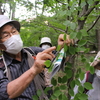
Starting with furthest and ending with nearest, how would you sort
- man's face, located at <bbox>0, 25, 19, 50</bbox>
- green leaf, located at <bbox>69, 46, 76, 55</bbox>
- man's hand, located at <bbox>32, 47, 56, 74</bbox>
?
man's face, located at <bbox>0, 25, 19, 50</bbox> → man's hand, located at <bbox>32, 47, 56, 74</bbox> → green leaf, located at <bbox>69, 46, 76, 55</bbox>

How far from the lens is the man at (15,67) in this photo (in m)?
1.19

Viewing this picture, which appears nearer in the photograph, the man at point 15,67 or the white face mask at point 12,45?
the man at point 15,67

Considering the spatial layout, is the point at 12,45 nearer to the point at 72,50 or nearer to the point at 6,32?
the point at 6,32

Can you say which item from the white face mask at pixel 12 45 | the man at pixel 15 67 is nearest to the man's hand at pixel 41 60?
the man at pixel 15 67

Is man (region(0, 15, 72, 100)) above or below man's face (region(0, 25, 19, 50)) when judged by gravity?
below

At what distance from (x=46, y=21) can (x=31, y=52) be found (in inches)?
85.2

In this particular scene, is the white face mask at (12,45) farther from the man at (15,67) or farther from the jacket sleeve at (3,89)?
the jacket sleeve at (3,89)

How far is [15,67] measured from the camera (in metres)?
1.61

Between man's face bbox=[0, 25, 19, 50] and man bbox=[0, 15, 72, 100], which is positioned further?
man's face bbox=[0, 25, 19, 50]

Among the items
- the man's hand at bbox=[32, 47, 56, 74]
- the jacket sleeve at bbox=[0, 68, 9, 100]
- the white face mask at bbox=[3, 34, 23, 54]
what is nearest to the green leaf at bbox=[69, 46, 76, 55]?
the man's hand at bbox=[32, 47, 56, 74]

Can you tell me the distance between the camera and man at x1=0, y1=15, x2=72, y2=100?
1191 mm

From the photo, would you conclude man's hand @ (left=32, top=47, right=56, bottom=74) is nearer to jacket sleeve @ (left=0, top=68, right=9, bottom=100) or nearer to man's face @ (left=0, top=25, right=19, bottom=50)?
jacket sleeve @ (left=0, top=68, right=9, bottom=100)

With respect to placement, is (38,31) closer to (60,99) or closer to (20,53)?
(20,53)

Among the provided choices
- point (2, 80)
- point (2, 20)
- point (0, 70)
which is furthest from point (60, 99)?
point (2, 20)
